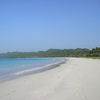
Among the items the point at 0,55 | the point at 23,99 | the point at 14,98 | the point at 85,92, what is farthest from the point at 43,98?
the point at 0,55

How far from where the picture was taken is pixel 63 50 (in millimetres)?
183375

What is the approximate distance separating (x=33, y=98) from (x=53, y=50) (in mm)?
188543

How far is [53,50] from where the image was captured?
194 m

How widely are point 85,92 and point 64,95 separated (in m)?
0.84

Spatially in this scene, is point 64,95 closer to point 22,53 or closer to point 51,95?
point 51,95

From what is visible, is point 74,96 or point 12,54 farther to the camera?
point 12,54

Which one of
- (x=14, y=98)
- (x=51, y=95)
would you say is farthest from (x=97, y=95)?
(x=14, y=98)

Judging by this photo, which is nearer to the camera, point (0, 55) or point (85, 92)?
point (85, 92)

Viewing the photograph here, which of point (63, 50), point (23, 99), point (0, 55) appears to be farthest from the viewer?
point (63, 50)

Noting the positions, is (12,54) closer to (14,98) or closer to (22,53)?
(22,53)

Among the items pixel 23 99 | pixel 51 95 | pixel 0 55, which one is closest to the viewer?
pixel 23 99

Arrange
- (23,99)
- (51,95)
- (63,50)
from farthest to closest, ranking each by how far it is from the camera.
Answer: (63,50) → (51,95) → (23,99)

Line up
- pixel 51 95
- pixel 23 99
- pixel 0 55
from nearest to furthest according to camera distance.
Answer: pixel 23 99 → pixel 51 95 → pixel 0 55

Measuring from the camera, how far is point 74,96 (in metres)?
5.23
